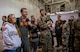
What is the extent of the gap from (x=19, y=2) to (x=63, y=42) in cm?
364

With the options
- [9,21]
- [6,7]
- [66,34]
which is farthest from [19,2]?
[9,21]

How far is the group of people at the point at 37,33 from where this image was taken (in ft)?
13.4

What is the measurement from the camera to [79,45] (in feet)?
20.3

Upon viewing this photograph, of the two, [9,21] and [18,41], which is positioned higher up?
[9,21]

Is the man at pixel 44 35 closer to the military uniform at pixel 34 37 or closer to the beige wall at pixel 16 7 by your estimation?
the military uniform at pixel 34 37

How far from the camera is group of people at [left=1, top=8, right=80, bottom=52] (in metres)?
4.08

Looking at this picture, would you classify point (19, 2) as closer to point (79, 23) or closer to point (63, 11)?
point (63, 11)

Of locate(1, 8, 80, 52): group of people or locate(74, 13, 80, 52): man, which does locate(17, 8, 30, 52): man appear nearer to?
locate(1, 8, 80, 52): group of people

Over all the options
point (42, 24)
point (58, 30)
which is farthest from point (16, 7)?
point (42, 24)

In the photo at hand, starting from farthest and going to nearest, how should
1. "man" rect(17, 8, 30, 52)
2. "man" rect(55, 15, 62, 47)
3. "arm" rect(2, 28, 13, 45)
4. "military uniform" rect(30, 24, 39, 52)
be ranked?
"man" rect(55, 15, 62, 47) → "military uniform" rect(30, 24, 39, 52) → "man" rect(17, 8, 30, 52) → "arm" rect(2, 28, 13, 45)

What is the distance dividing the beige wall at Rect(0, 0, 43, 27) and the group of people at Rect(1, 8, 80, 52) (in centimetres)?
155

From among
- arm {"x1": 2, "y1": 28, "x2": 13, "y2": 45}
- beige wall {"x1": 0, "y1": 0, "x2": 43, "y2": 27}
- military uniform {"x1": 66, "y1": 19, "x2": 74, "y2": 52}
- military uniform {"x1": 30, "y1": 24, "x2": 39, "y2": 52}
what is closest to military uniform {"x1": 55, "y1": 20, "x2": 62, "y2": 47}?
military uniform {"x1": 66, "y1": 19, "x2": 74, "y2": 52}

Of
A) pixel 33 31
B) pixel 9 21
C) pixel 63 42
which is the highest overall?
pixel 9 21

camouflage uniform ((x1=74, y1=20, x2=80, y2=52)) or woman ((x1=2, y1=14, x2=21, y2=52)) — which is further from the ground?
woman ((x1=2, y1=14, x2=21, y2=52))
